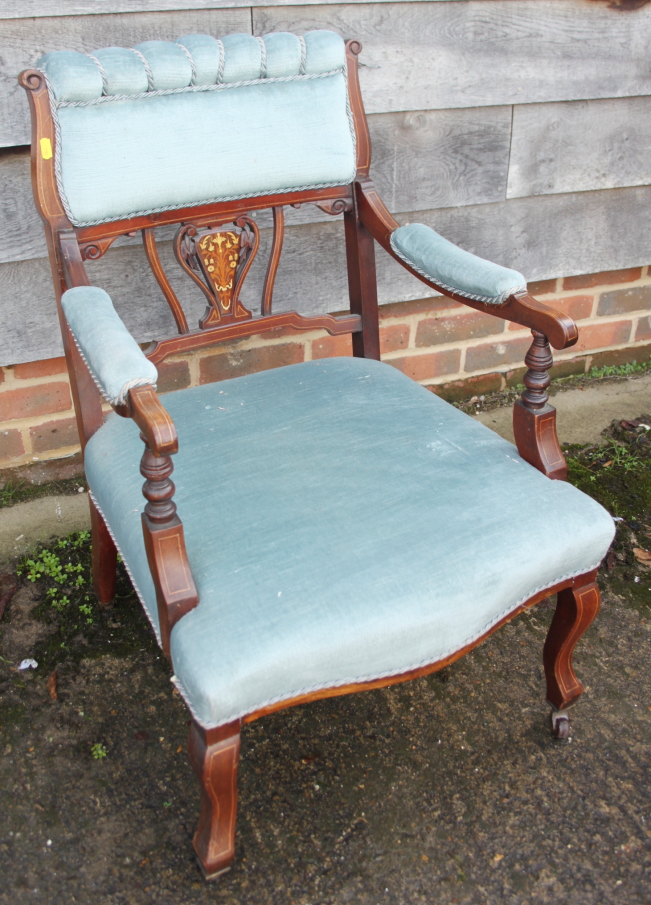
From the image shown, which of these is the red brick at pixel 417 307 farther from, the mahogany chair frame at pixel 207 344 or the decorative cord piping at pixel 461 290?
the decorative cord piping at pixel 461 290

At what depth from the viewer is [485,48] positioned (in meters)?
1.97

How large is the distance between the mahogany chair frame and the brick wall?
0.52 m

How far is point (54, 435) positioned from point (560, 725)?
4.64ft

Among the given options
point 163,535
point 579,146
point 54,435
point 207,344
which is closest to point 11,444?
point 54,435

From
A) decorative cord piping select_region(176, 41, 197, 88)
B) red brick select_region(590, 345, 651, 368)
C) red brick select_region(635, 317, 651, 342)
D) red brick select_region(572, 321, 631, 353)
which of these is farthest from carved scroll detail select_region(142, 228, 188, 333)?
red brick select_region(635, 317, 651, 342)

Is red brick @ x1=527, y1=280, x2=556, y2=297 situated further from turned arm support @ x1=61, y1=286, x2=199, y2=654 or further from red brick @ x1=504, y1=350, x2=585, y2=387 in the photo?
turned arm support @ x1=61, y1=286, x2=199, y2=654

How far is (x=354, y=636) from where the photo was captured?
106 centimetres

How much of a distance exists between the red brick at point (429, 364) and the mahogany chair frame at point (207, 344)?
2.30 ft

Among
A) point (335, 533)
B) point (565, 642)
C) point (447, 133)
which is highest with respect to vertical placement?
point (447, 133)

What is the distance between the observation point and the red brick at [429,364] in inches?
94.7

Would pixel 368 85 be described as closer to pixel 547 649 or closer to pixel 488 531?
pixel 488 531

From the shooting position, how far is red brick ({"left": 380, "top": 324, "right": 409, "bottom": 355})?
2326 mm

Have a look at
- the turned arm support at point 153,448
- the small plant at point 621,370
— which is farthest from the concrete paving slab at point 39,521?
the small plant at point 621,370

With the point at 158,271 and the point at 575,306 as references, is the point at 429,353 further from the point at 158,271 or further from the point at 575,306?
the point at 158,271
